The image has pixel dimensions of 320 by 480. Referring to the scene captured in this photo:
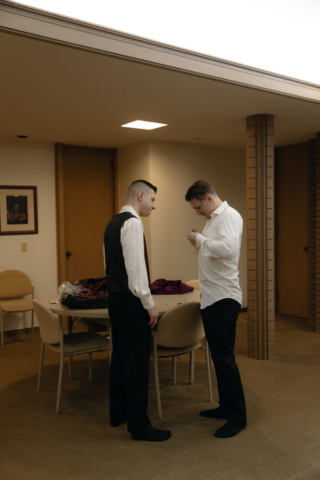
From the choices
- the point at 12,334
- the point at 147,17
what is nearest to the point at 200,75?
the point at 147,17

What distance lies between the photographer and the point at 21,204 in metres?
5.73

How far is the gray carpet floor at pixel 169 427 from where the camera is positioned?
2.58 m

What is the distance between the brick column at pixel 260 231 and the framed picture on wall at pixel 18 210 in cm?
284

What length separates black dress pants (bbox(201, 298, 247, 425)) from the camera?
292cm

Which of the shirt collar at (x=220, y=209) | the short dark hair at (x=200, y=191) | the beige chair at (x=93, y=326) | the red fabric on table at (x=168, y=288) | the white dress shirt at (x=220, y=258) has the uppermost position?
the short dark hair at (x=200, y=191)

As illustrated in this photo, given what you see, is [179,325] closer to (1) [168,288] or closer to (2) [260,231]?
(1) [168,288]

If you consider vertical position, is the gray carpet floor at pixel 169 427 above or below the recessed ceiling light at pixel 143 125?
below

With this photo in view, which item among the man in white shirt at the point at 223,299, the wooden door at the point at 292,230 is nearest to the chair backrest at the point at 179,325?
the man in white shirt at the point at 223,299

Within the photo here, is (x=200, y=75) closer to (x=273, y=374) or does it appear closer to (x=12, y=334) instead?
(x=273, y=374)

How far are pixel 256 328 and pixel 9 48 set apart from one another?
3372 millimetres

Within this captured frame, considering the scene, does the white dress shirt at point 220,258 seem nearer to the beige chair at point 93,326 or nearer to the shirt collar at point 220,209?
the shirt collar at point 220,209

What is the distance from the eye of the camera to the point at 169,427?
3113 mm

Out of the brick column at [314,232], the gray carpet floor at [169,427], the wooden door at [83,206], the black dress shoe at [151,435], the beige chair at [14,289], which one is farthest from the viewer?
the wooden door at [83,206]

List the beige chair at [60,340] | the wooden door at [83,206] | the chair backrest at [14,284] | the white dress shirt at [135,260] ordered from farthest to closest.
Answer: the wooden door at [83,206], the chair backrest at [14,284], the beige chair at [60,340], the white dress shirt at [135,260]
